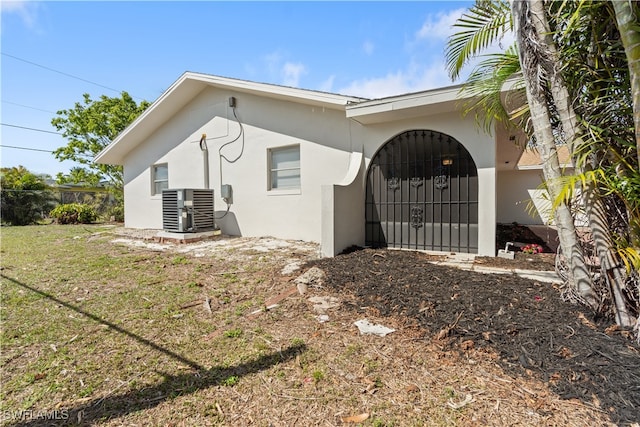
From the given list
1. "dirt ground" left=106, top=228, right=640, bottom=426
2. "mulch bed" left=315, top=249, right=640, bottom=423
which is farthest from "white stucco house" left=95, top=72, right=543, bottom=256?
"mulch bed" left=315, top=249, right=640, bottom=423

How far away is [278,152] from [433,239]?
183 inches

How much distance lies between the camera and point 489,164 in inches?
215

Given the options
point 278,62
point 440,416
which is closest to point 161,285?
point 440,416

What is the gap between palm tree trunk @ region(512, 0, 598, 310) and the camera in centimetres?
278

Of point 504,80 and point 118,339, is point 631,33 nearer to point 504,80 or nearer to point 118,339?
point 504,80

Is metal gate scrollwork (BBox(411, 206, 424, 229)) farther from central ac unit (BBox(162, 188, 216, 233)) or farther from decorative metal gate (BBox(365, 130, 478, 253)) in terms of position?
central ac unit (BBox(162, 188, 216, 233))

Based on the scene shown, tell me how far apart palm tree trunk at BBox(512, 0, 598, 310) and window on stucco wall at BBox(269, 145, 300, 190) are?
5.60m

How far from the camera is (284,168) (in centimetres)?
818

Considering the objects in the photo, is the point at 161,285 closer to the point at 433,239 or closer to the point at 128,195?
the point at 433,239

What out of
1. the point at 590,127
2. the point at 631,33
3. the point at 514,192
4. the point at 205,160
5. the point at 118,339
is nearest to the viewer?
the point at 631,33

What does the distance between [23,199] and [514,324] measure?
21.9 meters

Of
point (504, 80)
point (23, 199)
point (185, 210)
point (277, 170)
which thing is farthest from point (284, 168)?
point (23, 199)

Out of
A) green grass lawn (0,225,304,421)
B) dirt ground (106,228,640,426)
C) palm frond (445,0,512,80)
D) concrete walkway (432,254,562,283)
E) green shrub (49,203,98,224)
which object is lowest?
green grass lawn (0,225,304,421)

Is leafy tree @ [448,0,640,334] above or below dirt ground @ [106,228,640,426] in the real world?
above
